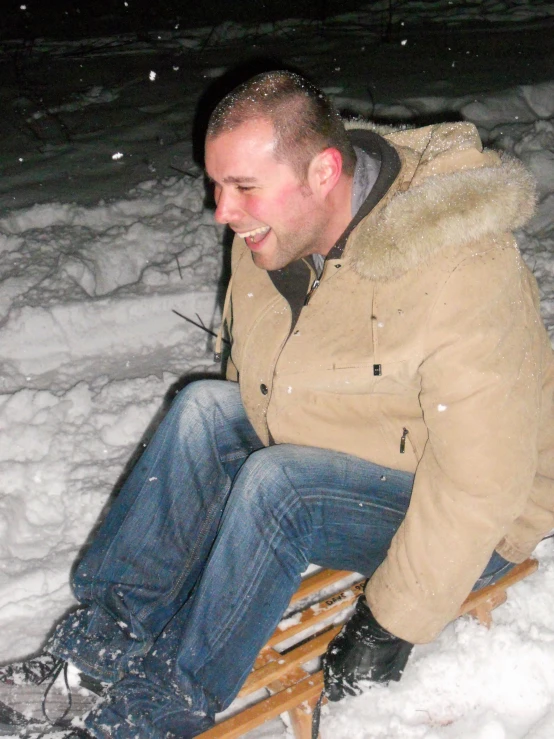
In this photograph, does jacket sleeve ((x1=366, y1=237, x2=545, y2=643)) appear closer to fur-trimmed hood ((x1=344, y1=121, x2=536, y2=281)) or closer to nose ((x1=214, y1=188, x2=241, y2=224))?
fur-trimmed hood ((x1=344, y1=121, x2=536, y2=281))

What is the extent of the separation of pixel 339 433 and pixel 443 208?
2.05ft

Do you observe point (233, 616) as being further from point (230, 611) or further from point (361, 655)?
point (361, 655)

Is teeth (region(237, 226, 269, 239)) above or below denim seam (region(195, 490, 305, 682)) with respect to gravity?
above

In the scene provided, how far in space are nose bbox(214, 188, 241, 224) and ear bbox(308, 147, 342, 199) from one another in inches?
7.3

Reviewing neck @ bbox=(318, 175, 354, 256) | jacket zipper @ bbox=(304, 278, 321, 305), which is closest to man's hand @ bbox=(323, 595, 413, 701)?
jacket zipper @ bbox=(304, 278, 321, 305)

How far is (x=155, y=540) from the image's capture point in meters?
1.89

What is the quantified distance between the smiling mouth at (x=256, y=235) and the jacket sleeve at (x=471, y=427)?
19.1 inches

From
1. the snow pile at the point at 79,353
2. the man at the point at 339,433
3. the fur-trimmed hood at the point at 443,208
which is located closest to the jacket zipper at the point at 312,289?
the man at the point at 339,433

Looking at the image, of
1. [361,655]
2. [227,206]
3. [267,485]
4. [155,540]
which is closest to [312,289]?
[227,206]

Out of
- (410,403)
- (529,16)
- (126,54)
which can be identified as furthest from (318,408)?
(529,16)

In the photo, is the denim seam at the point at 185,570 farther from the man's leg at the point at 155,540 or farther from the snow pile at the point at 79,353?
the snow pile at the point at 79,353

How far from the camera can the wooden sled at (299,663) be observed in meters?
Answer: 1.71

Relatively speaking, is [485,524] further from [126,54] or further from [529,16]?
[529,16]

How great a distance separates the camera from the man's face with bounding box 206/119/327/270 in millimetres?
1649
